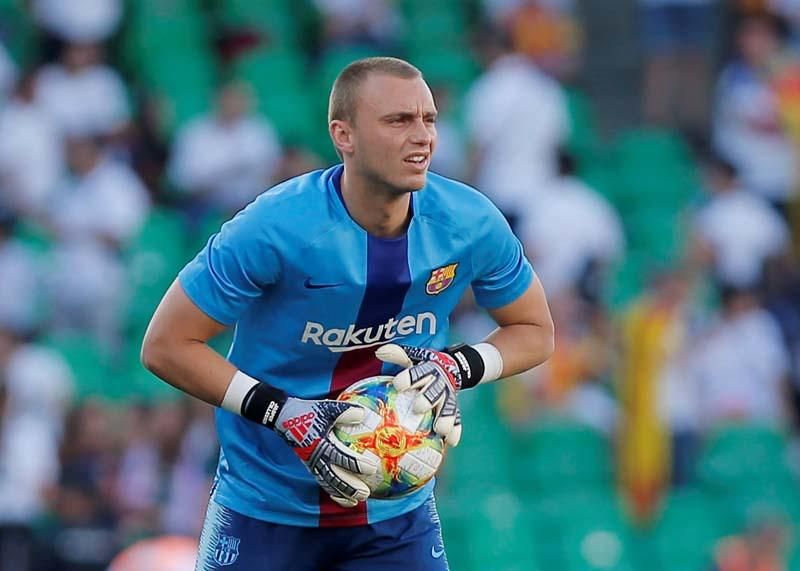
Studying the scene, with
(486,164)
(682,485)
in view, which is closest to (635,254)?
(486,164)

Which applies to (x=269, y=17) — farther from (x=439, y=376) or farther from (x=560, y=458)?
(x=439, y=376)

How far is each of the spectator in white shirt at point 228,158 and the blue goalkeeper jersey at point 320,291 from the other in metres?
6.48

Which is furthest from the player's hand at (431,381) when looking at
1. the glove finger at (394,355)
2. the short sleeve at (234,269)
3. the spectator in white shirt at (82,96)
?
the spectator in white shirt at (82,96)

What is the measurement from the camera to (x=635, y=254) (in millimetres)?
11648

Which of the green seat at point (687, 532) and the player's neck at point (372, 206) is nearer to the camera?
the player's neck at point (372, 206)

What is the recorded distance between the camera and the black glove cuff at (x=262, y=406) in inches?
177

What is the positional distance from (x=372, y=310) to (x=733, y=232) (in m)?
6.88

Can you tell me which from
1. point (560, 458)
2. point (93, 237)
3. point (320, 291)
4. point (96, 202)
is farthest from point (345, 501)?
point (96, 202)

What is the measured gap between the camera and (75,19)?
12141mm

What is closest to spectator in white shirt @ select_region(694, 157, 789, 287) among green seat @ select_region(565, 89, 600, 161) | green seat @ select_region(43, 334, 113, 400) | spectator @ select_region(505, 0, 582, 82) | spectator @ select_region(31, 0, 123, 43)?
green seat @ select_region(565, 89, 600, 161)

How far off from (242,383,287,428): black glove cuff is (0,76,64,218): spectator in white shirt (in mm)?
6783

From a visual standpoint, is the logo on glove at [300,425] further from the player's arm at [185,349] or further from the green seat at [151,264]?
the green seat at [151,264]

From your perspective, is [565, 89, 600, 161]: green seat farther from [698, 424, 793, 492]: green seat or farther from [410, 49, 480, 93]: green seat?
[698, 424, 793, 492]: green seat

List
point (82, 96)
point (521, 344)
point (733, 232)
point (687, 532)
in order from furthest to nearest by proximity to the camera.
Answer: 1. point (82, 96)
2. point (733, 232)
3. point (687, 532)
4. point (521, 344)
